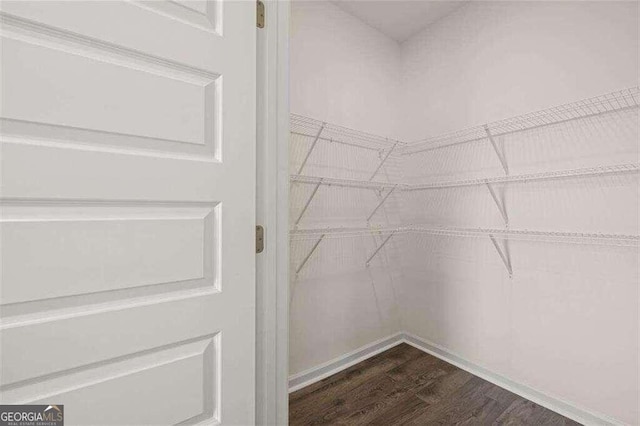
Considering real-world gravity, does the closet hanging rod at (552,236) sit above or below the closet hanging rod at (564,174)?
below

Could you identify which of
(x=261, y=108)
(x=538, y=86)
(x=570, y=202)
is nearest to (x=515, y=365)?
(x=570, y=202)

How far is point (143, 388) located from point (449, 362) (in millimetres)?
2042

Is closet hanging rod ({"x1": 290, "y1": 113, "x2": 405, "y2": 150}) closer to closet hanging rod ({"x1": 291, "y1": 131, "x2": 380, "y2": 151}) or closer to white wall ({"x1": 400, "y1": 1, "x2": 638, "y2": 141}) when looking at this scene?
closet hanging rod ({"x1": 291, "y1": 131, "x2": 380, "y2": 151})

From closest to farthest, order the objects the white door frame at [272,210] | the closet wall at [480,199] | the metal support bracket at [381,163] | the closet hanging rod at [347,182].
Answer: the white door frame at [272,210] < the closet wall at [480,199] < the closet hanging rod at [347,182] < the metal support bracket at [381,163]

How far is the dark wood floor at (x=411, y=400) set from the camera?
1.60m

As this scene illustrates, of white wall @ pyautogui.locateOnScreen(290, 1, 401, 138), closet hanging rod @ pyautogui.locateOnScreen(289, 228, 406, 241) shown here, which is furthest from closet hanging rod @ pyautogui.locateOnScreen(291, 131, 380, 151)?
closet hanging rod @ pyautogui.locateOnScreen(289, 228, 406, 241)

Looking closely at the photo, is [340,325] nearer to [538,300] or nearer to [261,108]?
[538,300]

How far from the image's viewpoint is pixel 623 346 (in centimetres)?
148

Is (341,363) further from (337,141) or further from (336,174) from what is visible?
(337,141)

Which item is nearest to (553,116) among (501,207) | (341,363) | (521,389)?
(501,207)

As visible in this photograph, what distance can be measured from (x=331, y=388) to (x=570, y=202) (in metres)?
1.76

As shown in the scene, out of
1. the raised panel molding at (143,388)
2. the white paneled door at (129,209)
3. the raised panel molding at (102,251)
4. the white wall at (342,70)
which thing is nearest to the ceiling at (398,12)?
the white wall at (342,70)

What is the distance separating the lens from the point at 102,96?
0.73 meters

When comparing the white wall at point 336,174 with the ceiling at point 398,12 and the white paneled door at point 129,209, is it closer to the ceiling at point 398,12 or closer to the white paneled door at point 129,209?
the ceiling at point 398,12
